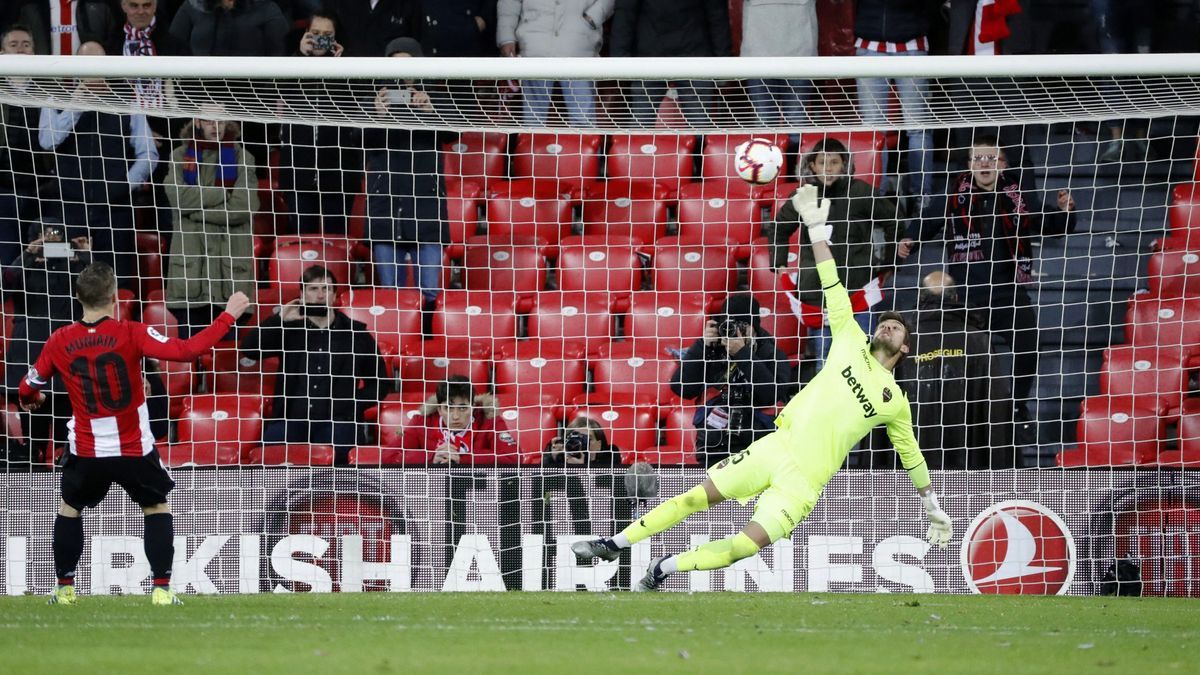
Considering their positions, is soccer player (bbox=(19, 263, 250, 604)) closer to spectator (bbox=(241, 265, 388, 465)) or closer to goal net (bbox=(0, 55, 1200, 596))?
goal net (bbox=(0, 55, 1200, 596))

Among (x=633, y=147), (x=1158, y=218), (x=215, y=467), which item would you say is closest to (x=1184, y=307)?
(x=1158, y=218)

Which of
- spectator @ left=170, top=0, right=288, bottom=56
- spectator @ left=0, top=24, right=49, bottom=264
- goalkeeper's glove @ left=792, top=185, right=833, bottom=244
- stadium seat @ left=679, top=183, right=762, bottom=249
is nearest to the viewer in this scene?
goalkeeper's glove @ left=792, top=185, right=833, bottom=244

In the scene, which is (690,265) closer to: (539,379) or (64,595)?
(539,379)

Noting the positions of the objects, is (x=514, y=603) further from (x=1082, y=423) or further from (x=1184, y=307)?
(x=1184, y=307)

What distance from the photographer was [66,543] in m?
8.42

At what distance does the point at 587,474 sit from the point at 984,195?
→ 367cm

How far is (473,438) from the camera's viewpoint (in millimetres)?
11203

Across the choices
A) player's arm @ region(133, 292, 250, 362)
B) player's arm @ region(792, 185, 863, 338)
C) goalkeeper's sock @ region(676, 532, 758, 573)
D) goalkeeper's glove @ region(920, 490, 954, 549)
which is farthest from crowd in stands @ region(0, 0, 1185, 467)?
player's arm @ region(133, 292, 250, 362)

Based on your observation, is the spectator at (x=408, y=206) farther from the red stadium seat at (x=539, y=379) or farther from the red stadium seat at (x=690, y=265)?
the red stadium seat at (x=690, y=265)

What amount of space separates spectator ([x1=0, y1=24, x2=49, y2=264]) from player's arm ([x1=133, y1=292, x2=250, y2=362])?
347cm

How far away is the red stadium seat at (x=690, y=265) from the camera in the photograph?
39.5 feet

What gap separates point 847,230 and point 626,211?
7.18 ft

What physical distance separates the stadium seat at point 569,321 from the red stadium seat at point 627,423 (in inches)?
27.0

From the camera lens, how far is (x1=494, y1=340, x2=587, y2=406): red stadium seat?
1150 centimetres
